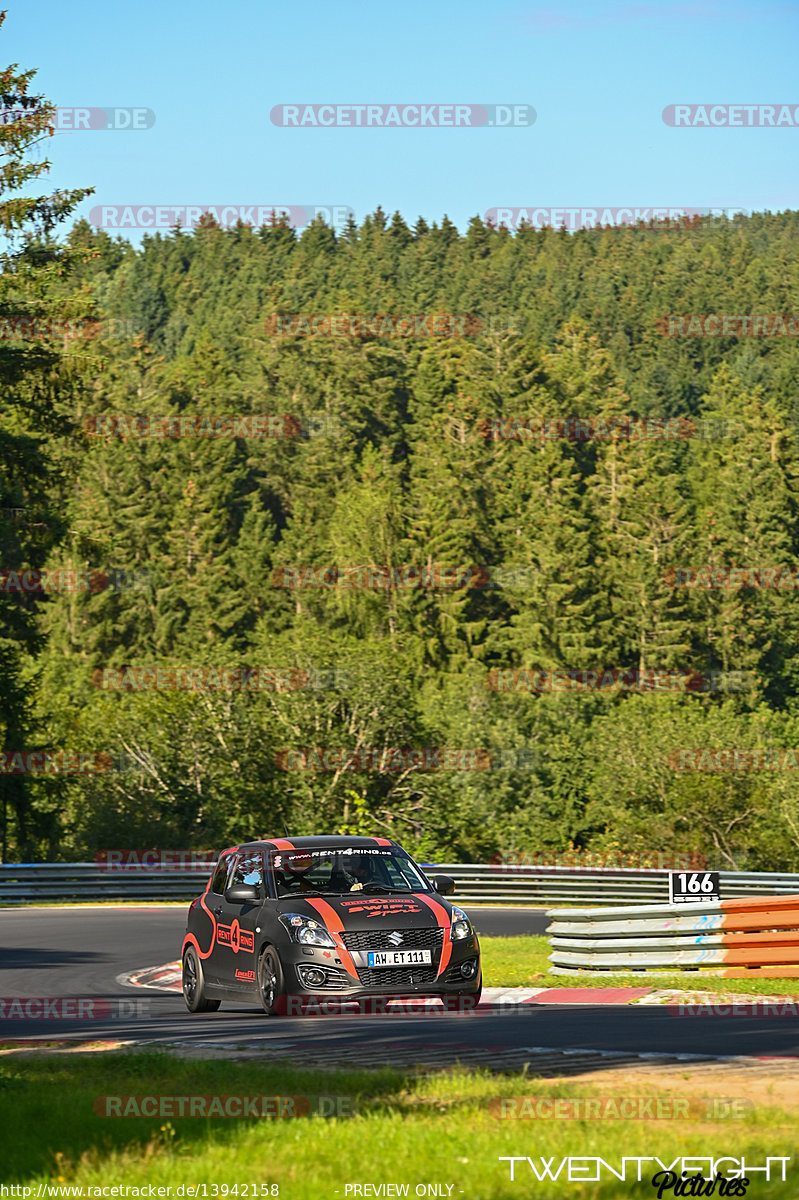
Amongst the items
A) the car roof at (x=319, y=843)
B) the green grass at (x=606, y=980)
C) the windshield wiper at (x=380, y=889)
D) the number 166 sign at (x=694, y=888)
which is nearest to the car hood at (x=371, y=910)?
the windshield wiper at (x=380, y=889)

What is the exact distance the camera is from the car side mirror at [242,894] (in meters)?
13.5

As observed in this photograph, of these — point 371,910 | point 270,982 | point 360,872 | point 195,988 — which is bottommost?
point 195,988

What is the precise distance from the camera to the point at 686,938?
17109mm

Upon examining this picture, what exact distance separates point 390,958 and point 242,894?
5.11 ft

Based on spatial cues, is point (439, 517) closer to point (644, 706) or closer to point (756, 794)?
point (644, 706)

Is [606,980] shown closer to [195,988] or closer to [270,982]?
[195,988]

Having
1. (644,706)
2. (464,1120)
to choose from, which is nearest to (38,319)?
(464,1120)

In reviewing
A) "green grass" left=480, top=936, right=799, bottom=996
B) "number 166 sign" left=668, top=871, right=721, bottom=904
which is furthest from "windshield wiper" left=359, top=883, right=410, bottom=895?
"number 166 sign" left=668, top=871, right=721, bottom=904

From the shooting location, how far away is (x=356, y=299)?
524 ft

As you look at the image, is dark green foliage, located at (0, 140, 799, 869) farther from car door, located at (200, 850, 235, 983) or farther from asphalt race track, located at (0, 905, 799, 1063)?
car door, located at (200, 850, 235, 983)

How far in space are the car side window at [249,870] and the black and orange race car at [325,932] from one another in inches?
0.4

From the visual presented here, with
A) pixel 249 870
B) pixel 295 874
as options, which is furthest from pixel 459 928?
pixel 249 870

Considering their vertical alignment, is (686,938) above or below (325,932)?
below

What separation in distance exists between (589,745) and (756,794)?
60.5 ft
